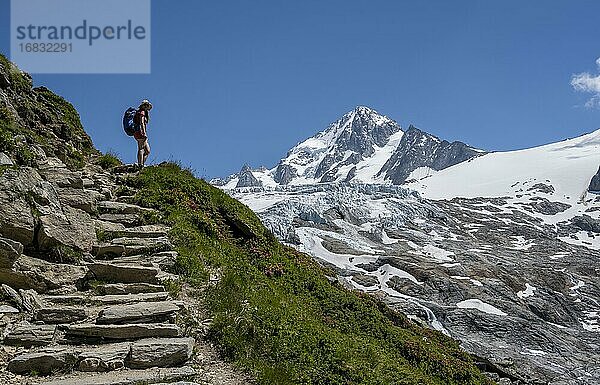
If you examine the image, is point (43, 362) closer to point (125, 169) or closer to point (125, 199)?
point (125, 199)

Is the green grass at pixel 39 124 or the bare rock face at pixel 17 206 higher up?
the green grass at pixel 39 124

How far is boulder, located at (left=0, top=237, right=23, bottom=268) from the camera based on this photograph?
949 cm

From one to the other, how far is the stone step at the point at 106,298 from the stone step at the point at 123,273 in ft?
2.33

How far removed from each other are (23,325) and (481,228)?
122m

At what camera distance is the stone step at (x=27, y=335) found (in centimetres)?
848

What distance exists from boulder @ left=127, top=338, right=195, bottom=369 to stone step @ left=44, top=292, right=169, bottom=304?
160 centimetres

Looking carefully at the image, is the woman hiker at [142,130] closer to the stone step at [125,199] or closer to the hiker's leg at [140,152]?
the hiker's leg at [140,152]

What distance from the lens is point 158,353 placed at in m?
8.51

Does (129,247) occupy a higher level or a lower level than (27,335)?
higher

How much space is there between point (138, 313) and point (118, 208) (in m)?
6.88

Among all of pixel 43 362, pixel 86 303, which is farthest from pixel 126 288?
pixel 43 362

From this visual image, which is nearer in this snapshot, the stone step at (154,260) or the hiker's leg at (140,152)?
the stone step at (154,260)

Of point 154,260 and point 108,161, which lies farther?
point 108,161

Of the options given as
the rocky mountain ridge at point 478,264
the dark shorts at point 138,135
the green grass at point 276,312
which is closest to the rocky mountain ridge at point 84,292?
the green grass at point 276,312
